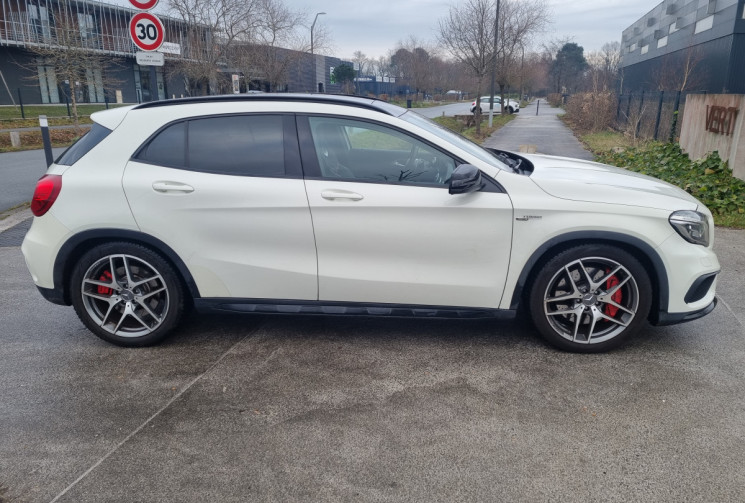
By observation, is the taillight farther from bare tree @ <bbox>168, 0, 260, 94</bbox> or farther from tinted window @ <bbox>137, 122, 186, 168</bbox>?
bare tree @ <bbox>168, 0, 260, 94</bbox>

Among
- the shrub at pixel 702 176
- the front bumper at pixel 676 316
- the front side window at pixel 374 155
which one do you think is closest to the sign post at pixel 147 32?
the front side window at pixel 374 155

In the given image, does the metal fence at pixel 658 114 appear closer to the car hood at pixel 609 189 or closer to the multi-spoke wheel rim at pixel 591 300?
the car hood at pixel 609 189

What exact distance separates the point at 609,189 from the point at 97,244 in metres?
3.58

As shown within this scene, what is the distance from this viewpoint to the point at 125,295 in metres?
4.10

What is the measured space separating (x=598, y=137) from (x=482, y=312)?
1977 centimetres

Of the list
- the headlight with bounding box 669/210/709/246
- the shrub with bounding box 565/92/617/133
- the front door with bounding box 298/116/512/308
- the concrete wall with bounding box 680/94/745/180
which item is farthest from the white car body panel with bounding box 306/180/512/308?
the shrub with bounding box 565/92/617/133

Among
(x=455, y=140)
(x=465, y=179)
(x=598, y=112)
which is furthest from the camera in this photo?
(x=598, y=112)

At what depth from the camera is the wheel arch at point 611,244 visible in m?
3.71

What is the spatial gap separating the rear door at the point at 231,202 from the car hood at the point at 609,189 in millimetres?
1686

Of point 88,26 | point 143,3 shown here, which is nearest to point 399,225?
point 143,3

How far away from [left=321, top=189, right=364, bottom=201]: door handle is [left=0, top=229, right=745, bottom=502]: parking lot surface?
3.65 feet

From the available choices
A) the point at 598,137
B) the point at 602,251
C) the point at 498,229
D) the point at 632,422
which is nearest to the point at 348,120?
the point at 498,229

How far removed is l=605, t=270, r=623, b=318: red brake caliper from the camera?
3863 millimetres

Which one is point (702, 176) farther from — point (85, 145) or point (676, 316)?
point (85, 145)
